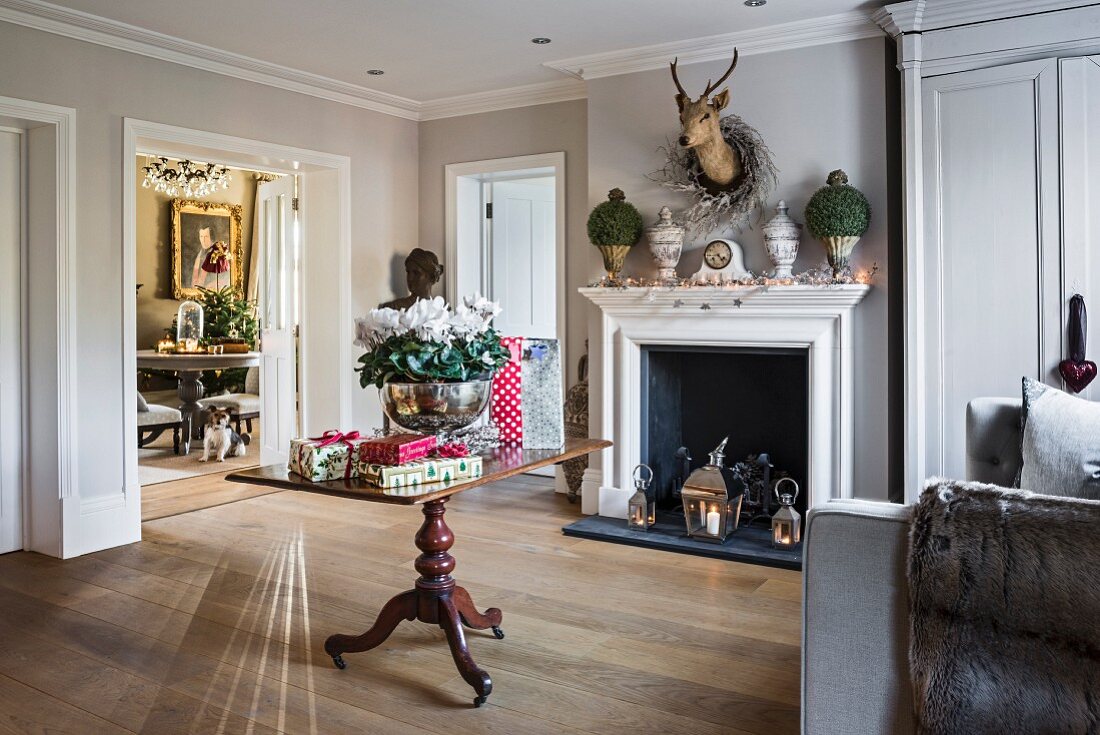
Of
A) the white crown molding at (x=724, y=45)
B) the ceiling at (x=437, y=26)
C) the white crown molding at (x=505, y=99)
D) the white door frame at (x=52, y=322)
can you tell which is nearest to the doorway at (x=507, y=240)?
the white crown molding at (x=505, y=99)

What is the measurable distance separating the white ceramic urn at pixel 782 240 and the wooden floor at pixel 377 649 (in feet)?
4.81

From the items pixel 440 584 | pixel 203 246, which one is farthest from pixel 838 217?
pixel 203 246

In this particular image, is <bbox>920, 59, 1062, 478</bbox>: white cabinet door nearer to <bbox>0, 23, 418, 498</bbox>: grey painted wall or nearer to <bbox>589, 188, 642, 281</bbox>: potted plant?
<bbox>589, 188, 642, 281</bbox>: potted plant

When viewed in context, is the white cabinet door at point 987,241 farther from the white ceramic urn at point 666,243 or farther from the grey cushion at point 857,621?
the grey cushion at point 857,621

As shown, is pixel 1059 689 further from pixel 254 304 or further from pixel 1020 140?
pixel 254 304

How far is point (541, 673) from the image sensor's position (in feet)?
9.15

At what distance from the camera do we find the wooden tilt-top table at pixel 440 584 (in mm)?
2461

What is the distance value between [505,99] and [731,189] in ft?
6.20

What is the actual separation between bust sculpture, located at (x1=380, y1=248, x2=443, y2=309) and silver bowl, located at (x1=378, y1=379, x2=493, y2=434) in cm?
330

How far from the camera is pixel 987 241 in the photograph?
3.85 meters

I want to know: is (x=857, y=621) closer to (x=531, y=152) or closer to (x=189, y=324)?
(x=531, y=152)

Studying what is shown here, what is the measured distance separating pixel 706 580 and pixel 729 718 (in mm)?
1345

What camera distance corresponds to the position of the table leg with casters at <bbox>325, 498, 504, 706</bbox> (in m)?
2.70

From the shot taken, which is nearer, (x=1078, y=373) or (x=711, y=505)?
(x=1078, y=373)
